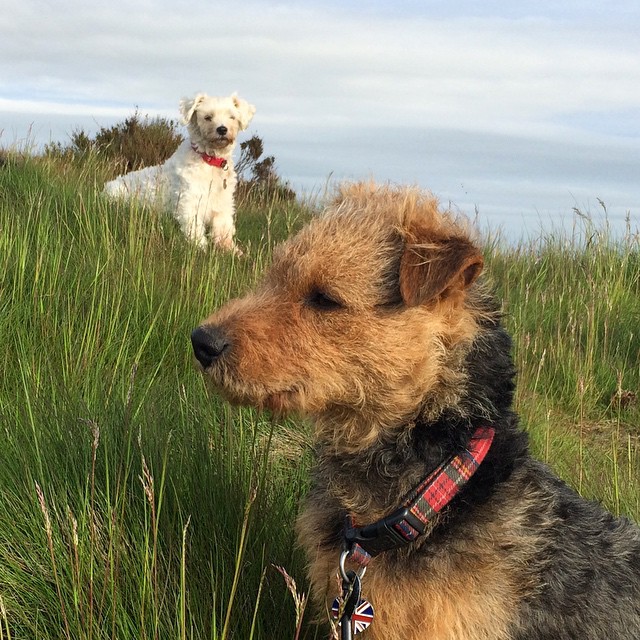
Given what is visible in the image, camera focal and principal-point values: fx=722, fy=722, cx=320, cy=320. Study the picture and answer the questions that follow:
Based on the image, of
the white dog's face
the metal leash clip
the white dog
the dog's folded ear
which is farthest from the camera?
the white dog's face

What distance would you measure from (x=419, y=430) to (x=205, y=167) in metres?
8.72

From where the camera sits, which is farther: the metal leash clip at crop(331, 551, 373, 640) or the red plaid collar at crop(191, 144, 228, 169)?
the red plaid collar at crop(191, 144, 228, 169)

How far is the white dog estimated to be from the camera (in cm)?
1022

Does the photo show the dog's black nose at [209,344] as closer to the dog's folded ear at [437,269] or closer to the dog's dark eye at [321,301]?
the dog's dark eye at [321,301]

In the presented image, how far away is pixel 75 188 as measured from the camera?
8.66 metres

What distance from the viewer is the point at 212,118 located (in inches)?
413

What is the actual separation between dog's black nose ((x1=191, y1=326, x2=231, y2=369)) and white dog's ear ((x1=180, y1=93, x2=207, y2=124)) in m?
8.78

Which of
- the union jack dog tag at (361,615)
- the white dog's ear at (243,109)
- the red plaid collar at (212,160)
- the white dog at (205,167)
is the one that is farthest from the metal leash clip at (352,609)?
the white dog's ear at (243,109)

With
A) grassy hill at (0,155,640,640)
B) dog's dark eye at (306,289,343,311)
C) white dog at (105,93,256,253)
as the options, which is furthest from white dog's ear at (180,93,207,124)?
dog's dark eye at (306,289,343,311)

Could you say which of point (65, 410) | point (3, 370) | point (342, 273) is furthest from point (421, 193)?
point (3, 370)

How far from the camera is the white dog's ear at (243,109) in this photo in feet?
35.8

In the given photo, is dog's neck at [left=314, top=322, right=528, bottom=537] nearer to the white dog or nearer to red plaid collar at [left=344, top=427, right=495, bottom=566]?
red plaid collar at [left=344, top=427, right=495, bottom=566]

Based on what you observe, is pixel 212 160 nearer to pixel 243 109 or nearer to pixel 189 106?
pixel 189 106

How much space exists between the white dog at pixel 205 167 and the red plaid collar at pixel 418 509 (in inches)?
314
